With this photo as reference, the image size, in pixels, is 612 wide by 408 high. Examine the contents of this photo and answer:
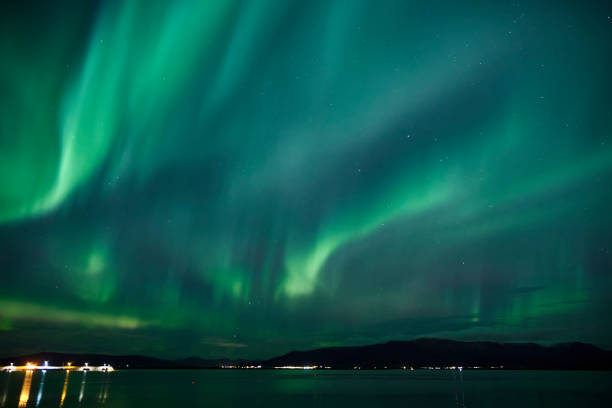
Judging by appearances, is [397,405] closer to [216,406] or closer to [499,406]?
[499,406]

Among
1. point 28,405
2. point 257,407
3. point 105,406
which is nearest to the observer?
point 28,405

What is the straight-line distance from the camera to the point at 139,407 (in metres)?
65.6

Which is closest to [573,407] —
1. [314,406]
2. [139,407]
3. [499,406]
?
[499,406]

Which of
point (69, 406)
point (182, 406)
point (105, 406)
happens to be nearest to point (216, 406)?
point (182, 406)

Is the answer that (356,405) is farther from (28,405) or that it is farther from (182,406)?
(28,405)

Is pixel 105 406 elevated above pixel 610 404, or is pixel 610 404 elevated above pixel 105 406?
pixel 610 404

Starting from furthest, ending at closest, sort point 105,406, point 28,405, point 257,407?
point 257,407
point 105,406
point 28,405

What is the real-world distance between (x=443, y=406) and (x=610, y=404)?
25661mm

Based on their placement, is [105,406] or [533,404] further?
[533,404]

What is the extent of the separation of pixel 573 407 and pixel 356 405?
33.0 m

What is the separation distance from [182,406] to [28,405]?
20.5m

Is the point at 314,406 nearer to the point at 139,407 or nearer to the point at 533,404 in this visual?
the point at 139,407

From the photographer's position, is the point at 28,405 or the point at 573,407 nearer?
the point at 28,405

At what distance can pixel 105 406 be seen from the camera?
66.9m
